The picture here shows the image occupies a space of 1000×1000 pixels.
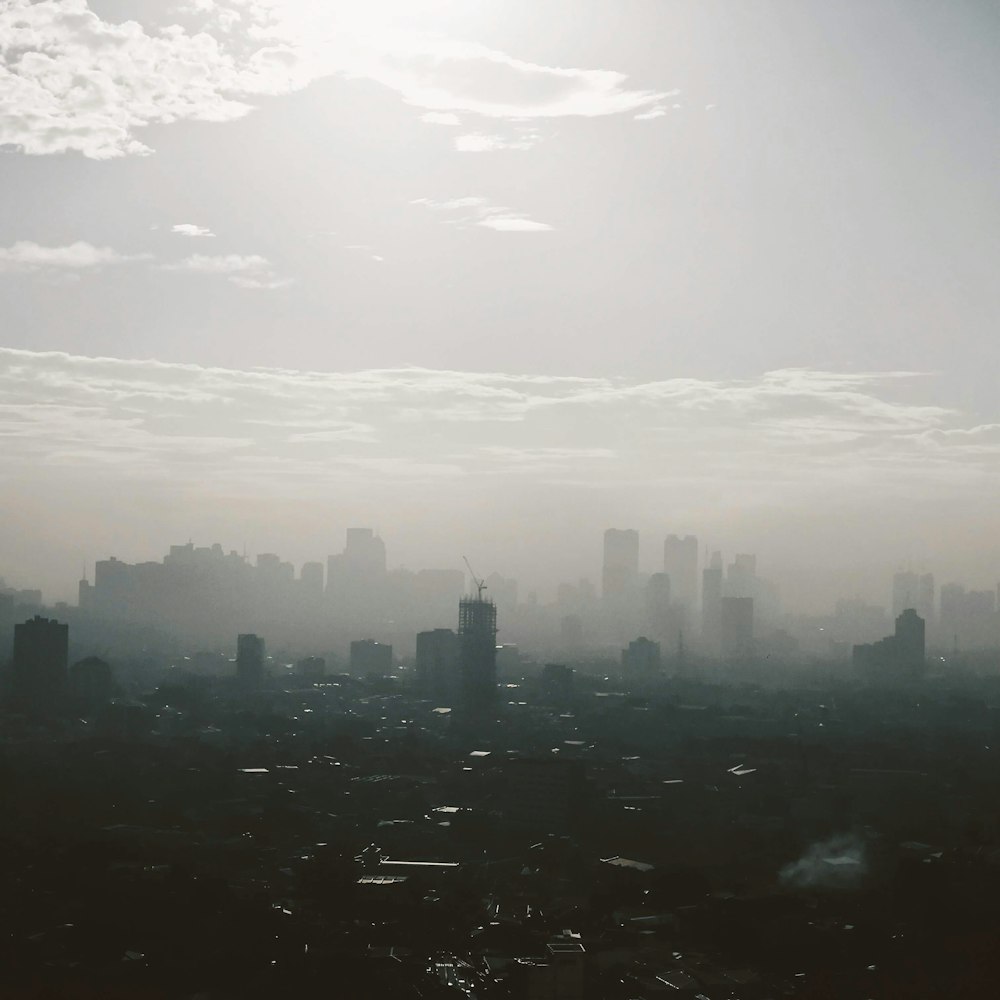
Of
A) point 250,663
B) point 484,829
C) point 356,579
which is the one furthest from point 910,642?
point 484,829

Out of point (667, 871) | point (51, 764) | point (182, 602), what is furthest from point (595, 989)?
point (182, 602)

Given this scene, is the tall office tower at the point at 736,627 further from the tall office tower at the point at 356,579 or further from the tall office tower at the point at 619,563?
the tall office tower at the point at 356,579

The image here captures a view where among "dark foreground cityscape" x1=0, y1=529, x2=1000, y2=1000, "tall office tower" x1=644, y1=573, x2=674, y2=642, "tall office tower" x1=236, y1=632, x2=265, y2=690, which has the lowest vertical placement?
"dark foreground cityscape" x1=0, y1=529, x2=1000, y2=1000

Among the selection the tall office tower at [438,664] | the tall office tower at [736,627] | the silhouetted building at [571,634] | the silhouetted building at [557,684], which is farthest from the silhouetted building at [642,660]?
the silhouetted building at [571,634]

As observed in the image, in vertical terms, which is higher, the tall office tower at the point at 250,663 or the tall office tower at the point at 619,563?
the tall office tower at the point at 619,563

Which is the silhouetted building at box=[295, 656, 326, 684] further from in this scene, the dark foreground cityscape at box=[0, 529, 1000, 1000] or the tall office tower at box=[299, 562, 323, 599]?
the tall office tower at box=[299, 562, 323, 599]

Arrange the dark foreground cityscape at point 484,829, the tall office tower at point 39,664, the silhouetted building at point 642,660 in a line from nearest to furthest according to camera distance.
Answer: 1. the dark foreground cityscape at point 484,829
2. the tall office tower at point 39,664
3. the silhouetted building at point 642,660

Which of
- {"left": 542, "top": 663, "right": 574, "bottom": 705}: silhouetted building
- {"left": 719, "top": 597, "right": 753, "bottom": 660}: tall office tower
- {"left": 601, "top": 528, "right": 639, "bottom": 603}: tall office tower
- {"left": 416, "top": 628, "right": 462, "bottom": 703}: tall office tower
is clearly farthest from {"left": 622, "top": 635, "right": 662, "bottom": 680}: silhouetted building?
{"left": 601, "top": 528, "right": 639, "bottom": 603}: tall office tower
